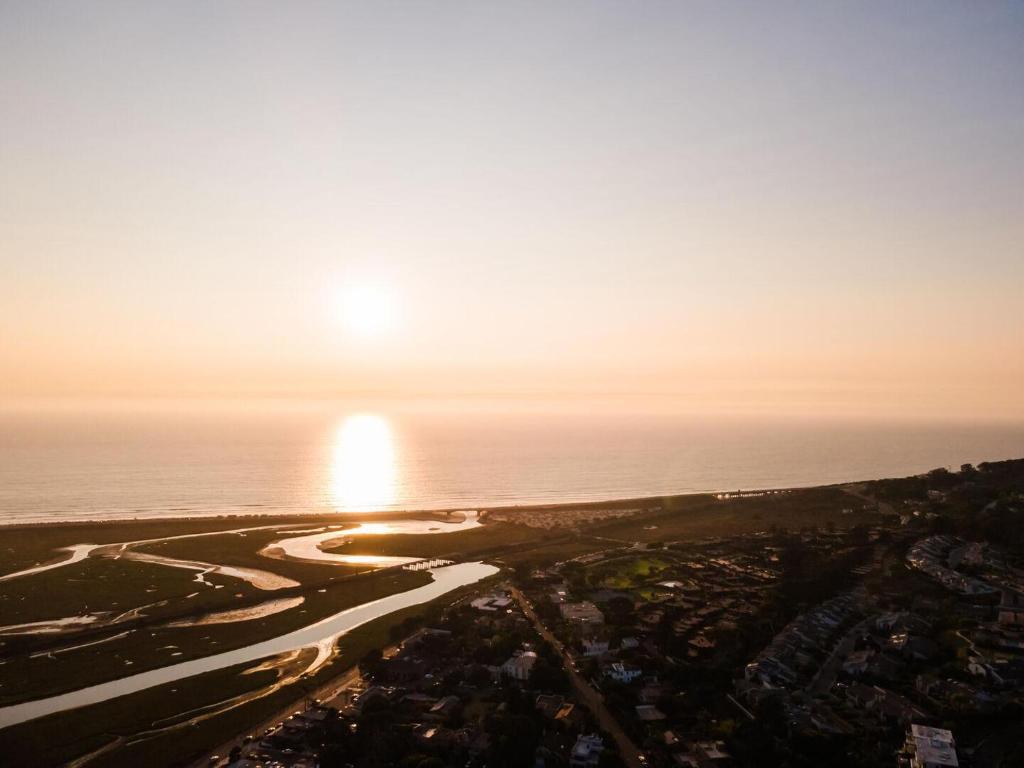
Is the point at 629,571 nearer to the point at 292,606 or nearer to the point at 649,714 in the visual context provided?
the point at 649,714

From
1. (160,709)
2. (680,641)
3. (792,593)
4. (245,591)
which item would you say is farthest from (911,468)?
(160,709)

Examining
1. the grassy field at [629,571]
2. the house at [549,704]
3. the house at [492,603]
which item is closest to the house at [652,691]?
the house at [549,704]

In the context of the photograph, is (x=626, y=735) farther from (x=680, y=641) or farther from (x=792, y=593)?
(x=792, y=593)

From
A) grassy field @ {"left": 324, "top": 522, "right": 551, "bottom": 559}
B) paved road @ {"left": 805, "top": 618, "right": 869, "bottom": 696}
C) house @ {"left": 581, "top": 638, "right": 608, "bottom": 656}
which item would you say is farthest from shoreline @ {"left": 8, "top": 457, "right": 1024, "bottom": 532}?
paved road @ {"left": 805, "top": 618, "right": 869, "bottom": 696}

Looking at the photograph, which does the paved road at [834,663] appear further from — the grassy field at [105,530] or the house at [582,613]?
the grassy field at [105,530]

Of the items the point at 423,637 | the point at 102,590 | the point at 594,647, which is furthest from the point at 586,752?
the point at 102,590
